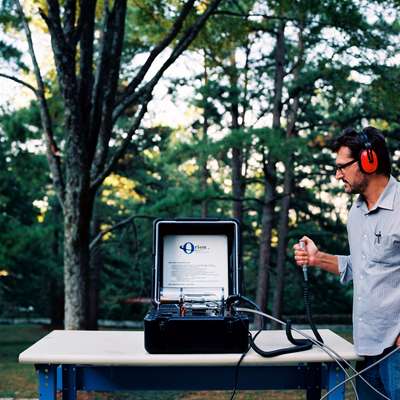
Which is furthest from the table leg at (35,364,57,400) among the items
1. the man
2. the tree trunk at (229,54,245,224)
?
the tree trunk at (229,54,245,224)

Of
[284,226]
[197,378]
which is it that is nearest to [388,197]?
[197,378]

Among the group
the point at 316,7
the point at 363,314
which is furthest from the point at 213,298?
the point at 316,7

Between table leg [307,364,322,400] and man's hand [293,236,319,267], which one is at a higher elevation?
man's hand [293,236,319,267]

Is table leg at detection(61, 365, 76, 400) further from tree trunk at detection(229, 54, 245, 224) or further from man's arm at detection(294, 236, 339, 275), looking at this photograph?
tree trunk at detection(229, 54, 245, 224)

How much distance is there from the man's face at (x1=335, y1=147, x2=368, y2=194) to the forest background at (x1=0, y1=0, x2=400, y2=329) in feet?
12.3

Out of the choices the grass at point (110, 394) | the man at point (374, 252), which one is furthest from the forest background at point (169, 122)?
the man at point (374, 252)

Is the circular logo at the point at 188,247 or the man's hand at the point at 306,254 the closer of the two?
the man's hand at the point at 306,254

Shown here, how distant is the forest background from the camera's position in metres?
7.07

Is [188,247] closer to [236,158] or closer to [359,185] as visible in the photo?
[359,185]

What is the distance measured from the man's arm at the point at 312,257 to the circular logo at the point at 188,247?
69cm

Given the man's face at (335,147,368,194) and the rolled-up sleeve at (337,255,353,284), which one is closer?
the man's face at (335,147,368,194)

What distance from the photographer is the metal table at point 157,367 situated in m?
3.01

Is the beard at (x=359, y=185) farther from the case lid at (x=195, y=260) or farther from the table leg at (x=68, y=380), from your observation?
the table leg at (x=68, y=380)

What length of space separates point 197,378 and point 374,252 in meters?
1.17
